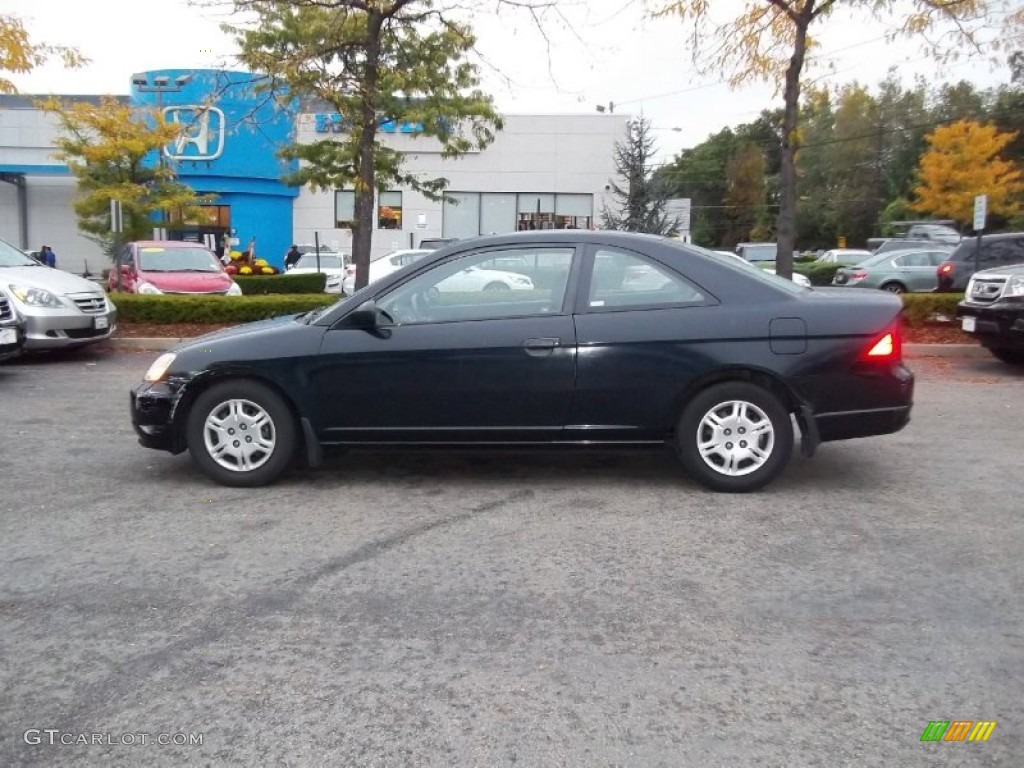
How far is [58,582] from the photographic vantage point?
422 centimetres

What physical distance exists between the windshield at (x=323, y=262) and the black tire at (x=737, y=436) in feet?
84.9

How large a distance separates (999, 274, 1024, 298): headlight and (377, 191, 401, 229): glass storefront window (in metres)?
31.0

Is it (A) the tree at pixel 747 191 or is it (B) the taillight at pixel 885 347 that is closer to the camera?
(B) the taillight at pixel 885 347

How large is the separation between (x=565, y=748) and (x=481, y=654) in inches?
27.5

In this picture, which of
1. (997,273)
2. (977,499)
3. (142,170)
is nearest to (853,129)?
(142,170)

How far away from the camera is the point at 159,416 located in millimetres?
5719

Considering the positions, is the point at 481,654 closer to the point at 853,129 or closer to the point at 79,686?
the point at 79,686

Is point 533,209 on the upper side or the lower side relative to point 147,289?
upper

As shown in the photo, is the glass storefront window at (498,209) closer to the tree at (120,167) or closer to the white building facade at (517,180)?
the white building facade at (517,180)

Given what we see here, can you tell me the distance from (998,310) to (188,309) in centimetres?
1065

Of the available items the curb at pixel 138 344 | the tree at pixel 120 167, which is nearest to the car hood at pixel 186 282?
the curb at pixel 138 344

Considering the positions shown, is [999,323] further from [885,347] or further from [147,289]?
[147,289]

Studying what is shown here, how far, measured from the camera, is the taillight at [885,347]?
5438 mm

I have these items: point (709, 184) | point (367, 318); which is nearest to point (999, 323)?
point (367, 318)
